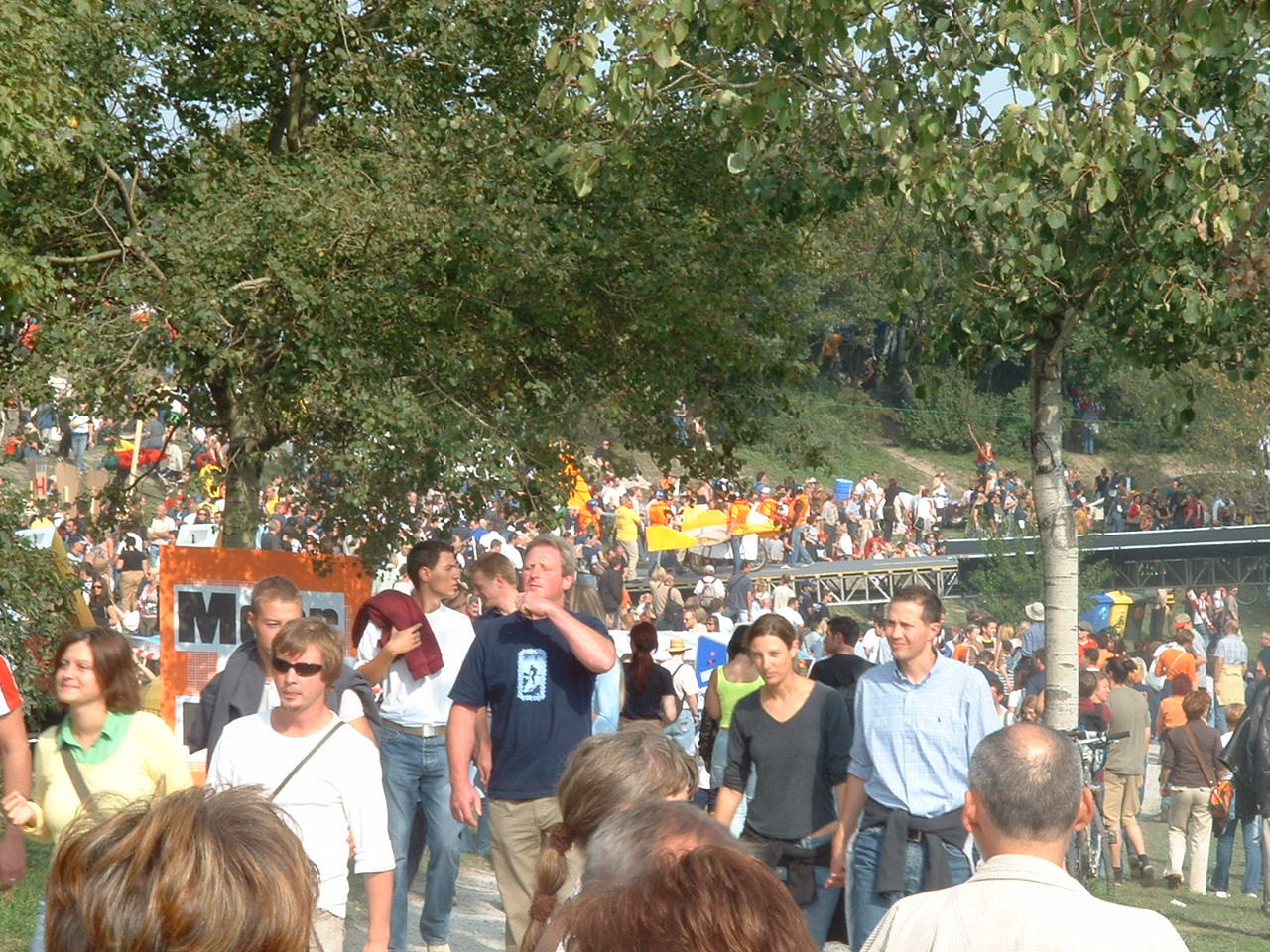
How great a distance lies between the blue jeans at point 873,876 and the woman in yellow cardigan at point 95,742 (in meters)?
2.64

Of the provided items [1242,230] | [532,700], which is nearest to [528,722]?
[532,700]

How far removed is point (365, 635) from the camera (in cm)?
746

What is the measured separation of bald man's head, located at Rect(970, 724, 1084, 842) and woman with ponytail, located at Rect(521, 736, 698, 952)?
2.20 ft

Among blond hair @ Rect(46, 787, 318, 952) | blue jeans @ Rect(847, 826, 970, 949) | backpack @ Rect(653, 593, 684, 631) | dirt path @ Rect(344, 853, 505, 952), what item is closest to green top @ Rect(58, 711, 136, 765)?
blond hair @ Rect(46, 787, 318, 952)

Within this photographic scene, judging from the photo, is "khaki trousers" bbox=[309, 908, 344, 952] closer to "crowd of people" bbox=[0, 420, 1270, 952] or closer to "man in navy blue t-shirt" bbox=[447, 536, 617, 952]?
"crowd of people" bbox=[0, 420, 1270, 952]

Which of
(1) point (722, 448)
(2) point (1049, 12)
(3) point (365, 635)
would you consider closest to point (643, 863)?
(3) point (365, 635)

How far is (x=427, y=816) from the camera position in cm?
733

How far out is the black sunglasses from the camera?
4.71 metres

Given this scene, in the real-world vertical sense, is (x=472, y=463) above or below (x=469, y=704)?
above

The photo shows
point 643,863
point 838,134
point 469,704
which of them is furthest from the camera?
point 838,134

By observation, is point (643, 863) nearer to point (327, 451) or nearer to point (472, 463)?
point (472, 463)

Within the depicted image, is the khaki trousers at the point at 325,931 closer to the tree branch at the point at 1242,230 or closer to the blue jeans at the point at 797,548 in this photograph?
the tree branch at the point at 1242,230

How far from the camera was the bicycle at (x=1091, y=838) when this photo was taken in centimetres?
956

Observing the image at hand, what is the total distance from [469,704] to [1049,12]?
411 cm
